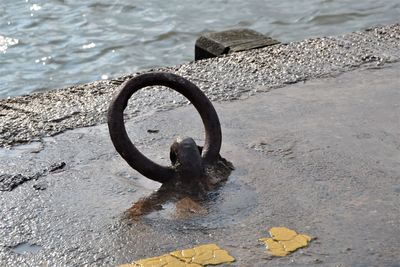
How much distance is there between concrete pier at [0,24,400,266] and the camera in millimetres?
3516

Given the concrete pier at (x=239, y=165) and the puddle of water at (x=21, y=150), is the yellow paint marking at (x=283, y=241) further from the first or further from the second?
the puddle of water at (x=21, y=150)

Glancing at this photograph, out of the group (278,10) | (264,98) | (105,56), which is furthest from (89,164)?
(278,10)

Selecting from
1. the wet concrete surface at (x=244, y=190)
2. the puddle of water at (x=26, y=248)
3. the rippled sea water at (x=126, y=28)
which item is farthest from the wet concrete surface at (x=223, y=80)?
the rippled sea water at (x=126, y=28)

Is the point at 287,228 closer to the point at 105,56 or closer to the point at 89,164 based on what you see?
the point at 89,164

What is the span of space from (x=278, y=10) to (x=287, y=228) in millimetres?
7307

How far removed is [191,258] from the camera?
11.2 ft

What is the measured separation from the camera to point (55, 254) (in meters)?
3.45

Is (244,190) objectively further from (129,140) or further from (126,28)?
(126,28)

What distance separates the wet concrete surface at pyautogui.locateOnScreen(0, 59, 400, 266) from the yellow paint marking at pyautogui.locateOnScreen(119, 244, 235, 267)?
0.15ft

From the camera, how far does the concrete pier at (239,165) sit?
3.52m

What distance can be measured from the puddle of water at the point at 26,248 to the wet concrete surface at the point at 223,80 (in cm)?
110

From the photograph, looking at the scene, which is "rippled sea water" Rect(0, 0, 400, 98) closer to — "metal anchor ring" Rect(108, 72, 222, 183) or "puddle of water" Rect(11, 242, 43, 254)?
"metal anchor ring" Rect(108, 72, 222, 183)

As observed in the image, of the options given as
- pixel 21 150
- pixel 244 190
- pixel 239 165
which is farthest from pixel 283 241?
pixel 21 150

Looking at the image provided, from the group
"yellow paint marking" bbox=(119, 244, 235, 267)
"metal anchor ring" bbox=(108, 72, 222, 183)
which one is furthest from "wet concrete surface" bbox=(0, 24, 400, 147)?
"yellow paint marking" bbox=(119, 244, 235, 267)
